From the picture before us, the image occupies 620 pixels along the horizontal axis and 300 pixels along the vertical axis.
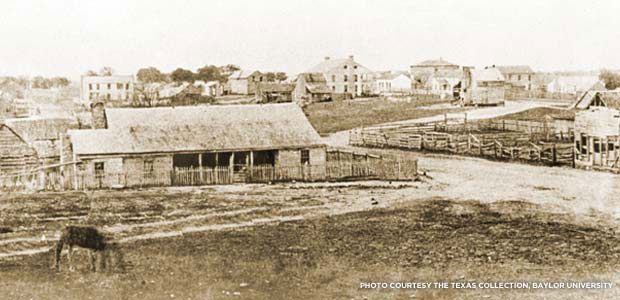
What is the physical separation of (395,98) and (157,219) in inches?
3152

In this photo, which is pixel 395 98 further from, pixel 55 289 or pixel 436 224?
pixel 55 289

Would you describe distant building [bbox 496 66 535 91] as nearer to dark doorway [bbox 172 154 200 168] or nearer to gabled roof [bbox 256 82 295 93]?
gabled roof [bbox 256 82 295 93]

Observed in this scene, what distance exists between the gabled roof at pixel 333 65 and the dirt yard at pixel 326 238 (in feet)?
298

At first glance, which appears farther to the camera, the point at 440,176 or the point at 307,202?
the point at 440,176

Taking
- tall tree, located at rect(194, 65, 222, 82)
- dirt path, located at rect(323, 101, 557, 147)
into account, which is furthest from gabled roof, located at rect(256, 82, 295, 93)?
tall tree, located at rect(194, 65, 222, 82)

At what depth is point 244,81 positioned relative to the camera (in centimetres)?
13700

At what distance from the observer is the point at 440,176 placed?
3884cm

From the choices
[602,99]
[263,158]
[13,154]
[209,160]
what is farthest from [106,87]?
[602,99]

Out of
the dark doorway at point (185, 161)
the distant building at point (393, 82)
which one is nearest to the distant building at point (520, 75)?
the distant building at point (393, 82)

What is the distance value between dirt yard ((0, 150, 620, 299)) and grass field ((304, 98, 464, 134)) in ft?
116

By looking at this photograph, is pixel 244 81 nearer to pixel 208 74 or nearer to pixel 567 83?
pixel 208 74

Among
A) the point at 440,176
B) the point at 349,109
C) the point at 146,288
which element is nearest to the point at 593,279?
the point at 146,288

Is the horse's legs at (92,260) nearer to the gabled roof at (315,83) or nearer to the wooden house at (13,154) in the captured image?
the wooden house at (13,154)

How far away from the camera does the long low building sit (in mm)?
35375
